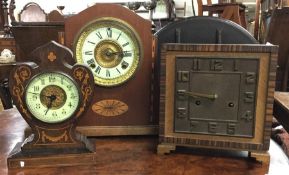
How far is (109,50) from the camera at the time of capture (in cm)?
79

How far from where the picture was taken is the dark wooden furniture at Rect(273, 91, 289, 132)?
783 millimetres

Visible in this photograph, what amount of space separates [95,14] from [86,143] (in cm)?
30

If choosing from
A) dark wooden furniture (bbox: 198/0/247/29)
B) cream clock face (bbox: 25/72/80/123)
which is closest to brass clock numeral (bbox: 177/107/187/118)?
cream clock face (bbox: 25/72/80/123)

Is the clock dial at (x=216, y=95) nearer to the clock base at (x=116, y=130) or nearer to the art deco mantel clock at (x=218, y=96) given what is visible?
the art deco mantel clock at (x=218, y=96)

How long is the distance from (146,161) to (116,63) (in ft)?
0.81

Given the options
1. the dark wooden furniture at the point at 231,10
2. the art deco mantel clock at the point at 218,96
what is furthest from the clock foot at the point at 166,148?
the dark wooden furniture at the point at 231,10

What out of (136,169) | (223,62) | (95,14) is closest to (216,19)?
(223,62)

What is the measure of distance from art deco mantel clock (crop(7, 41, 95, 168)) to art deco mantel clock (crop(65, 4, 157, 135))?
124 mm

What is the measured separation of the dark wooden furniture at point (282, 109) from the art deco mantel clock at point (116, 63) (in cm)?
31

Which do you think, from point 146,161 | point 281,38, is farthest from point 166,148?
point 281,38

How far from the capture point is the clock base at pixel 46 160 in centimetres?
66

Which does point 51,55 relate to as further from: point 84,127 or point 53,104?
point 84,127

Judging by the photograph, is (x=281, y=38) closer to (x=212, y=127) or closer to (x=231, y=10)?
(x=231, y=10)

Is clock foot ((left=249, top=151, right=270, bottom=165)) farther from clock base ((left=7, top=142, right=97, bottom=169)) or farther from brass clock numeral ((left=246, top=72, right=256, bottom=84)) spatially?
clock base ((left=7, top=142, right=97, bottom=169))
